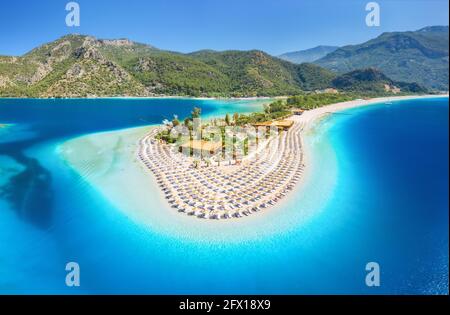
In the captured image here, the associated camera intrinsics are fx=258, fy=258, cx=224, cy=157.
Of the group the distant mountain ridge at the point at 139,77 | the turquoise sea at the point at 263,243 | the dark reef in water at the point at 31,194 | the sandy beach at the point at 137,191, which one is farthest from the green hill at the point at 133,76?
the turquoise sea at the point at 263,243

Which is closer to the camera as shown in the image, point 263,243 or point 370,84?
point 263,243

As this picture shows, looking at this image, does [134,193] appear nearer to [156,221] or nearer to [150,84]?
[156,221]

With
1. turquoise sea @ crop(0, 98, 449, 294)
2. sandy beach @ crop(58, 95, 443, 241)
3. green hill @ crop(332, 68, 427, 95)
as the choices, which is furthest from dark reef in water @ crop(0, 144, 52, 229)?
green hill @ crop(332, 68, 427, 95)

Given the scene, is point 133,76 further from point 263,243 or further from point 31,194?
point 263,243

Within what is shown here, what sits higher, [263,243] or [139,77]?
[139,77]

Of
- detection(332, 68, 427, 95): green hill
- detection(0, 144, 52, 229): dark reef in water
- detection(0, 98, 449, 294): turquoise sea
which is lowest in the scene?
detection(0, 98, 449, 294): turquoise sea

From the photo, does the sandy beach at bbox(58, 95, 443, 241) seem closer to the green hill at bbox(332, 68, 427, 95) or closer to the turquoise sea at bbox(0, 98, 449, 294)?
the turquoise sea at bbox(0, 98, 449, 294)

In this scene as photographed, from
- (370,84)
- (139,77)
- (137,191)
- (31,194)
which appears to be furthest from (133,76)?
(137,191)
